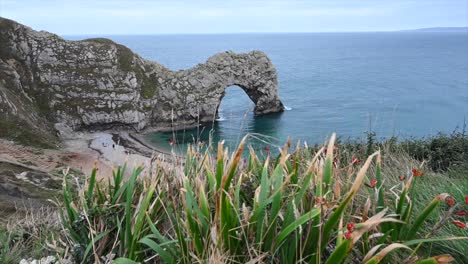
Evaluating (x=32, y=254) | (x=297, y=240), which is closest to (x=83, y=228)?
(x=32, y=254)

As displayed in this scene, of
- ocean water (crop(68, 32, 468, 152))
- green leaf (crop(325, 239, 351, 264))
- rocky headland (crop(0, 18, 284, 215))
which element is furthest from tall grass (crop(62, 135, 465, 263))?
rocky headland (crop(0, 18, 284, 215))

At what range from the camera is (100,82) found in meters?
53.1

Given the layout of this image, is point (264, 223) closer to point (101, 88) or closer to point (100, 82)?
point (101, 88)

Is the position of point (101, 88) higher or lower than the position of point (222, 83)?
higher

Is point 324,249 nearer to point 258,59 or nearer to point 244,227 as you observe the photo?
point 244,227

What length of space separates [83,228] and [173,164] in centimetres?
106

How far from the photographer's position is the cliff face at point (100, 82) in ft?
163

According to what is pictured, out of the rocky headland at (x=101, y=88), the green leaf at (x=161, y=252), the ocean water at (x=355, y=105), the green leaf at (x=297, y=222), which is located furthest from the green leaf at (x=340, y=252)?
the rocky headland at (x=101, y=88)

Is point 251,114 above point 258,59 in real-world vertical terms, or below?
below

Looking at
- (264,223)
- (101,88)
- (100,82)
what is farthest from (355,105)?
(264,223)

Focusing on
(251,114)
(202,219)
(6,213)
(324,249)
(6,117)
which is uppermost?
(202,219)

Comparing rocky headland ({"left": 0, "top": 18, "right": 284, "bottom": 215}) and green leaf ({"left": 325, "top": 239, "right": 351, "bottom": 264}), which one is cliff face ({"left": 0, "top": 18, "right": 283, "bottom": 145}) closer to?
rocky headland ({"left": 0, "top": 18, "right": 284, "bottom": 215})

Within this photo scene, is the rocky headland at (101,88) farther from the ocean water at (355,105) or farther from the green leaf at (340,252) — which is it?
the green leaf at (340,252)

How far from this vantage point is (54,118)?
48.8 metres
